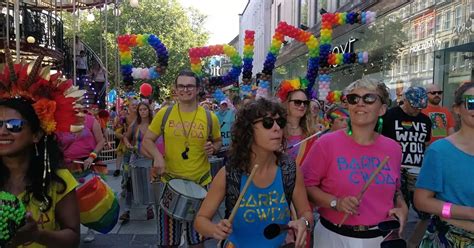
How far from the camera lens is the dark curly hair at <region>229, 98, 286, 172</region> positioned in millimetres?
2424

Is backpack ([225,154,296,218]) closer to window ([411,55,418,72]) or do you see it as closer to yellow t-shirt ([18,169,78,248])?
yellow t-shirt ([18,169,78,248])

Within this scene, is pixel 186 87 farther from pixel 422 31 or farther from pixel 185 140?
pixel 422 31

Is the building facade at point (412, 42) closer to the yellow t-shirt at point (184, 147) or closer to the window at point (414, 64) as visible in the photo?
the window at point (414, 64)

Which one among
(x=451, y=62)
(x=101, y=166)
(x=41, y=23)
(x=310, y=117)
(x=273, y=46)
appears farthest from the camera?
(x=41, y=23)

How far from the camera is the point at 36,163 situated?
220 centimetres

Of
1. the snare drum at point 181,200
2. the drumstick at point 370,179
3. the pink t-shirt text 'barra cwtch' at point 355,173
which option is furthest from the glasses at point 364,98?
the snare drum at point 181,200

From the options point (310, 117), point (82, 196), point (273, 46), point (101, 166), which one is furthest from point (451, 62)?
point (82, 196)

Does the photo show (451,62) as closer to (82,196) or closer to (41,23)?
(82,196)

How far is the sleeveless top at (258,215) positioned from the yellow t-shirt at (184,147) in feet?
5.64

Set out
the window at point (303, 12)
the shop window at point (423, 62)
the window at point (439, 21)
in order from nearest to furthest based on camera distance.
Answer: the window at point (439, 21) → the shop window at point (423, 62) → the window at point (303, 12)

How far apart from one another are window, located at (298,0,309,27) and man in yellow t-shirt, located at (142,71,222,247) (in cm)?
2036

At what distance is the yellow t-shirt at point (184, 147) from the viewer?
405cm

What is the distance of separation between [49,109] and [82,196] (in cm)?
52

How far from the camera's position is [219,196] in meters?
2.37
